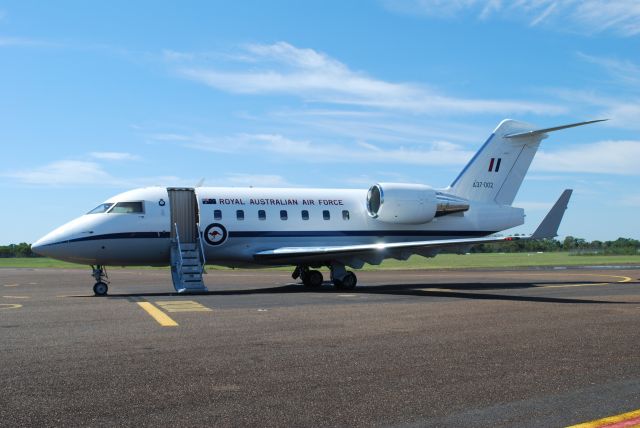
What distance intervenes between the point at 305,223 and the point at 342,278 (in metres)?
2.81

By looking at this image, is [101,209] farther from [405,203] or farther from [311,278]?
[405,203]

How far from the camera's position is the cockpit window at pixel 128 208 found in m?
25.0

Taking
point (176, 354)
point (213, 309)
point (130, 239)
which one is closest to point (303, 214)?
point (130, 239)

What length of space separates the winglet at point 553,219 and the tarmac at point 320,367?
740 cm

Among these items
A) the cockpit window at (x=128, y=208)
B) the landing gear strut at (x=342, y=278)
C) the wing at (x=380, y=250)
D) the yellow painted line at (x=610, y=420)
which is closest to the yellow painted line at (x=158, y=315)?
the cockpit window at (x=128, y=208)

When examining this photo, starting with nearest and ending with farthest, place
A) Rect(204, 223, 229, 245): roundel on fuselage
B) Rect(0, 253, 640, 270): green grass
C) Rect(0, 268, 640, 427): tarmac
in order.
→ Rect(0, 268, 640, 427): tarmac < Rect(204, 223, 229, 245): roundel on fuselage < Rect(0, 253, 640, 270): green grass

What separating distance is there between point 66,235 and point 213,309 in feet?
30.4

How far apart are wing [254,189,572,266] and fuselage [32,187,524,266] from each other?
1.06 metres

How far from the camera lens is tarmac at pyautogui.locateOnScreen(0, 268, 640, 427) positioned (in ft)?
21.9

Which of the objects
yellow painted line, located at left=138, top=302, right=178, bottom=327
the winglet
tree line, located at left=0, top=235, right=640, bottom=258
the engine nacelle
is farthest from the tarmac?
tree line, located at left=0, top=235, right=640, bottom=258

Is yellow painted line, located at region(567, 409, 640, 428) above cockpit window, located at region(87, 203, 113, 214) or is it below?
below

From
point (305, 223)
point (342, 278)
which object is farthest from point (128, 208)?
point (342, 278)

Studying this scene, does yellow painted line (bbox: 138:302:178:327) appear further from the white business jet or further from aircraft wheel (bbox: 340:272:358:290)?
aircraft wheel (bbox: 340:272:358:290)

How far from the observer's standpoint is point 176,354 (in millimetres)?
9961
